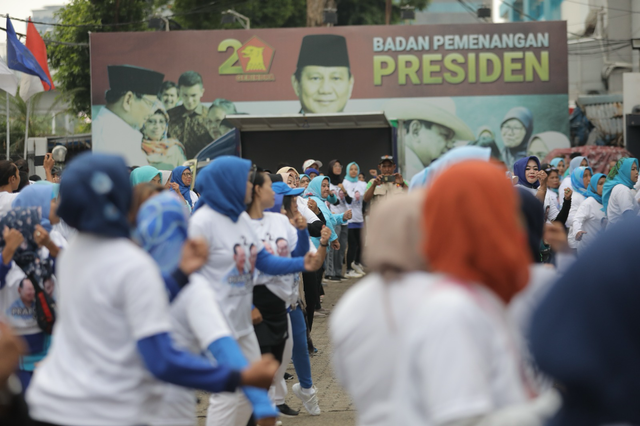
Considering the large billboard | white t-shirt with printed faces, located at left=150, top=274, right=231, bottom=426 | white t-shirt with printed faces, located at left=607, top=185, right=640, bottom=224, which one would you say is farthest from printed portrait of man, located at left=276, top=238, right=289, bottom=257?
the large billboard

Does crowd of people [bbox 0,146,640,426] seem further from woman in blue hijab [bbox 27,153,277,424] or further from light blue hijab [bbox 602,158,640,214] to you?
light blue hijab [bbox 602,158,640,214]

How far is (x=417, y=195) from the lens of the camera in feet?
7.99

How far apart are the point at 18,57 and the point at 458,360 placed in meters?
14.4

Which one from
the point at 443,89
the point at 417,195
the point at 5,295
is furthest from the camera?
the point at 443,89

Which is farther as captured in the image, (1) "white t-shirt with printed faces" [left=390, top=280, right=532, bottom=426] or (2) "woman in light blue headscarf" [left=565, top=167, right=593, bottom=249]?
(2) "woman in light blue headscarf" [left=565, top=167, right=593, bottom=249]

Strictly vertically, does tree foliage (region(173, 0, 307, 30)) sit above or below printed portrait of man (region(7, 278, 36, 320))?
above

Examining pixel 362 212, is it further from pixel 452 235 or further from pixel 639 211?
pixel 452 235

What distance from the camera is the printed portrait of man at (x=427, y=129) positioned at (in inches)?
901

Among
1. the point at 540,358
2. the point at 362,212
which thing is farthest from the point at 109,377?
the point at 362,212

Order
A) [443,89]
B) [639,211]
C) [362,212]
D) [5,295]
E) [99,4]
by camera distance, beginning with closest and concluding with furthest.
A: [5,295]
[639,211]
[362,212]
[443,89]
[99,4]

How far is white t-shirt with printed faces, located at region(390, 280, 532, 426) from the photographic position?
1.88 m

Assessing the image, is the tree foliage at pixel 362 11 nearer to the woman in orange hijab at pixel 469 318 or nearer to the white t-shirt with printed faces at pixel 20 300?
the white t-shirt with printed faces at pixel 20 300

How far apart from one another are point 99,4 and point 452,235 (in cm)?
2994

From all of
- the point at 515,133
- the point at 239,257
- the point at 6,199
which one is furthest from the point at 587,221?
the point at 515,133
